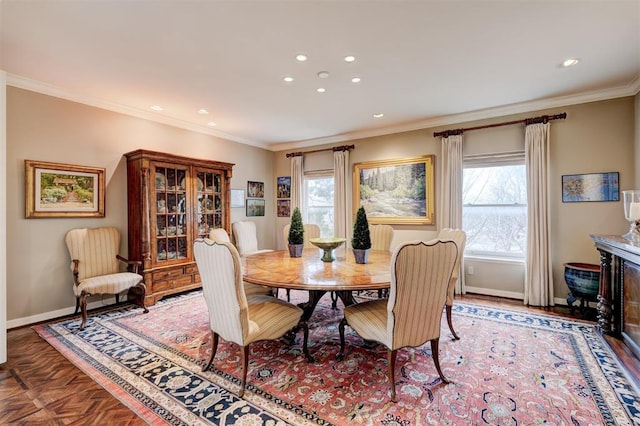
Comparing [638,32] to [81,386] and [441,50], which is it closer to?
[441,50]

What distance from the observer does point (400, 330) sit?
6.15ft

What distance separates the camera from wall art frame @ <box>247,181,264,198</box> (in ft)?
18.8

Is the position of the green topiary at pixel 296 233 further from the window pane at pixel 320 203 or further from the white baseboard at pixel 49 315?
the white baseboard at pixel 49 315

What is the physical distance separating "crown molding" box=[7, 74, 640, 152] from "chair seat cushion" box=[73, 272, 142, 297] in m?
2.15

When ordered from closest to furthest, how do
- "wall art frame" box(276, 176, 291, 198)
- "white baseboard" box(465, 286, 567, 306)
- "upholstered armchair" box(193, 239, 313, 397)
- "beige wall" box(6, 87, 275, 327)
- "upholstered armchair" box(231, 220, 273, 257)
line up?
1. "upholstered armchair" box(193, 239, 313, 397)
2. "beige wall" box(6, 87, 275, 327)
3. "white baseboard" box(465, 286, 567, 306)
4. "upholstered armchair" box(231, 220, 273, 257)
5. "wall art frame" box(276, 176, 291, 198)

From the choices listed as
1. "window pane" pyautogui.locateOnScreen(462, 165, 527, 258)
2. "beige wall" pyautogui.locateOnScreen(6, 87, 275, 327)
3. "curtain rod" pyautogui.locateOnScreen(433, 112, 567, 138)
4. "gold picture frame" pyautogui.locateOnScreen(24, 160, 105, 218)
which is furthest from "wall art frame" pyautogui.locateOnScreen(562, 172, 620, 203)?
"gold picture frame" pyautogui.locateOnScreen(24, 160, 105, 218)

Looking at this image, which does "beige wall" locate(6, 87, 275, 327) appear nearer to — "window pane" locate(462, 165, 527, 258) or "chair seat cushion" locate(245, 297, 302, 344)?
"chair seat cushion" locate(245, 297, 302, 344)

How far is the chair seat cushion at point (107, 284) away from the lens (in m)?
3.13

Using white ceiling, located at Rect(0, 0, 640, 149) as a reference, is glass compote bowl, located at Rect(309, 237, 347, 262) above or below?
below

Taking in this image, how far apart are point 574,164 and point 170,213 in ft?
17.7

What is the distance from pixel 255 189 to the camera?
231 inches

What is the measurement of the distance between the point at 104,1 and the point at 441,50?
2.59 meters

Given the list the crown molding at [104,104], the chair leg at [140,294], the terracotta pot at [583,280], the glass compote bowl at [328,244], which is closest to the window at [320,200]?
the crown molding at [104,104]

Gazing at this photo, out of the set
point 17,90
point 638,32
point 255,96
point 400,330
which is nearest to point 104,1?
point 255,96
